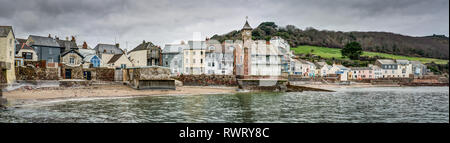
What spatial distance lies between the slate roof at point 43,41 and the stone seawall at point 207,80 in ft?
69.3

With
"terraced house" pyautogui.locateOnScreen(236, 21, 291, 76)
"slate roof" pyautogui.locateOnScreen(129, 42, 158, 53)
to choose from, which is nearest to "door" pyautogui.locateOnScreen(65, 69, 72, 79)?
"slate roof" pyautogui.locateOnScreen(129, 42, 158, 53)

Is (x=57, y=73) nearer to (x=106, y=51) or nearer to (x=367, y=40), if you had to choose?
(x=106, y=51)

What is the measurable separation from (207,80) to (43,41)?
26398 millimetres

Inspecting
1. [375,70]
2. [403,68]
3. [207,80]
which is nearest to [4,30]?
[207,80]

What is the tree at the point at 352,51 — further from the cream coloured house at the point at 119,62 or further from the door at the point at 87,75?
the door at the point at 87,75

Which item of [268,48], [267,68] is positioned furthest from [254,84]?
[268,48]

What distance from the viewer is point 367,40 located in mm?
109188

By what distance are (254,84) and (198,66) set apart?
44.6 ft

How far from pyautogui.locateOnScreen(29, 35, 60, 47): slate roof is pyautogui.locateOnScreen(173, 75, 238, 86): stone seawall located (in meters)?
21.1

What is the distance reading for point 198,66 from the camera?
5009 centimetres

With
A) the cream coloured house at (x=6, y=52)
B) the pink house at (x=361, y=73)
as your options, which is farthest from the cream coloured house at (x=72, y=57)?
the pink house at (x=361, y=73)

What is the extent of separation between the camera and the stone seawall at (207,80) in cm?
4328

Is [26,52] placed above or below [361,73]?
above
